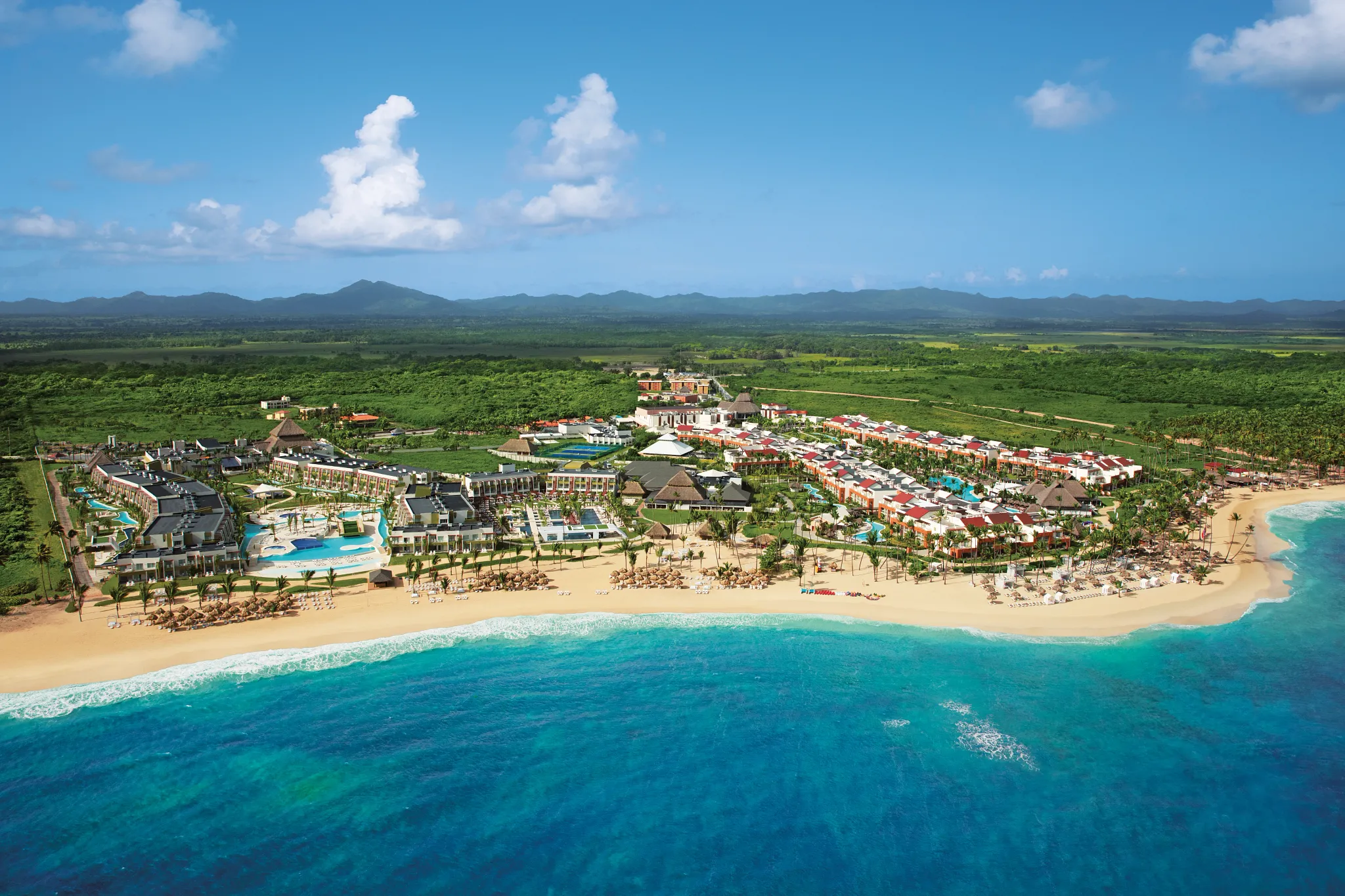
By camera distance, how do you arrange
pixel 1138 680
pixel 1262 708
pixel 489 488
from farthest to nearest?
pixel 489 488 → pixel 1138 680 → pixel 1262 708

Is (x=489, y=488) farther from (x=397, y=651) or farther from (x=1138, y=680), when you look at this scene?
(x=1138, y=680)

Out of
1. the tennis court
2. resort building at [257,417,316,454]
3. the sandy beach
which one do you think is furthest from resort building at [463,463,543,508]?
resort building at [257,417,316,454]

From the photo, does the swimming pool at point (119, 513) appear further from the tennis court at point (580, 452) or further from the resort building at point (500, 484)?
the tennis court at point (580, 452)

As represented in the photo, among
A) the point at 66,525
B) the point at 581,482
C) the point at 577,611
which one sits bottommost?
the point at 577,611

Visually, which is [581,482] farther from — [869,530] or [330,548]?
[869,530]

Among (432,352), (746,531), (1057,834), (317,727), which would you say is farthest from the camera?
(432,352)

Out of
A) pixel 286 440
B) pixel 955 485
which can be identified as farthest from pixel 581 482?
pixel 286 440

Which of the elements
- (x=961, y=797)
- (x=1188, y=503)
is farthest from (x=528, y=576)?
(x=1188, y=503)
